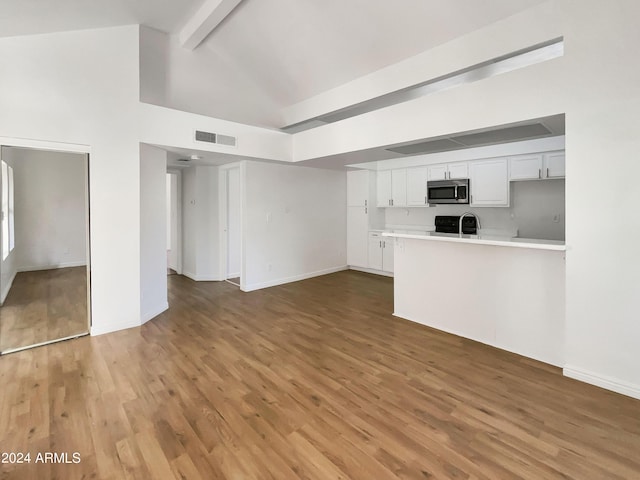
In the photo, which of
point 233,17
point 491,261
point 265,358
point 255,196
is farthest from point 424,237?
point 233,17

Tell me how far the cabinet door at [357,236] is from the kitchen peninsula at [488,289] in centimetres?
276

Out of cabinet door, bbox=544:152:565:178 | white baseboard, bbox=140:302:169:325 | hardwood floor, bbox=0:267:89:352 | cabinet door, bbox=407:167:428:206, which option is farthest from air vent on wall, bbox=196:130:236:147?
cabinet door, bbox=544:152:565:178

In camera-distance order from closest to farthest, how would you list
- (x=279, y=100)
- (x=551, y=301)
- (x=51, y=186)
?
(x=551, y=301)
(x=51, y=186)
(x=279, y=100)

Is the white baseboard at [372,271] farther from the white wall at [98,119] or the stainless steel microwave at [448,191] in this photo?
the white wall at [98,119]

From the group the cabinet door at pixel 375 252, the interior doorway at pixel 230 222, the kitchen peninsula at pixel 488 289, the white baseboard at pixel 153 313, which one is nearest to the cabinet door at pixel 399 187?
the cabinet door at pixel 375 252

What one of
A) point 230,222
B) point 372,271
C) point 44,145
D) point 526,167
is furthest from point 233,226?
point 526,167

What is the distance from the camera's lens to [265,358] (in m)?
2.98

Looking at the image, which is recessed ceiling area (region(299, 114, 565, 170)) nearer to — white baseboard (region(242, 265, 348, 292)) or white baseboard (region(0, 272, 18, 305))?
white baseboard (region(242, 265, 348, 292))

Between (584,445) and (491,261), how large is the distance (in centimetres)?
172

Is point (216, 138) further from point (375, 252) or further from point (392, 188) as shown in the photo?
point (375, 252)

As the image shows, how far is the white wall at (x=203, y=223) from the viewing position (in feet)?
19.8

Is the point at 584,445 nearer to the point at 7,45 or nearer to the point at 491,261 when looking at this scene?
the point at 491,261

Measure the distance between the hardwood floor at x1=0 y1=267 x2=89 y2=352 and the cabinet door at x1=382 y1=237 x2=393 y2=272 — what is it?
4986mm

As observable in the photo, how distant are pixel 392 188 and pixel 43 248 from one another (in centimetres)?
568
